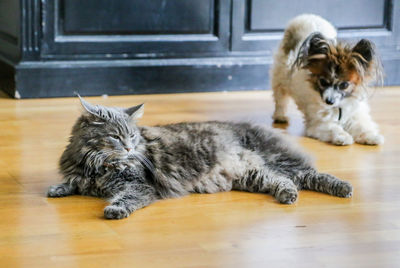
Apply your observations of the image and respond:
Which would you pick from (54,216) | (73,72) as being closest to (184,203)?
(54,216)

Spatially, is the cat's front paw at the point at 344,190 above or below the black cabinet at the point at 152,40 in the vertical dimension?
below

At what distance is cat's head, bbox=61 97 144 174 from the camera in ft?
8.71

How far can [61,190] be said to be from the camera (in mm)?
2719

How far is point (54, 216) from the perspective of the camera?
251cm

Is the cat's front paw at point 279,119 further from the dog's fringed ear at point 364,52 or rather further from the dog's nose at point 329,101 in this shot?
the dog's fringed ear at point 364,52

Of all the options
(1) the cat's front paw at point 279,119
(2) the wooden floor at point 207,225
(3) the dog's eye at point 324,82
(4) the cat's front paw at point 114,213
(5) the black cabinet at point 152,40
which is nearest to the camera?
(2) the wooden floor at point 207,225

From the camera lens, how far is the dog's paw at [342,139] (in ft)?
12.2

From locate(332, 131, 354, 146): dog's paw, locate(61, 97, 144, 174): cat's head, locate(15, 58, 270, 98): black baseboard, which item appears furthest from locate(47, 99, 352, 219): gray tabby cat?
locate(15, 58, 270, 98): black baseboard

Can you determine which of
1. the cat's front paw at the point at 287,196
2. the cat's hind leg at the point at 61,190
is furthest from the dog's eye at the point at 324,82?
the cat's hind leg at the point at 61,190

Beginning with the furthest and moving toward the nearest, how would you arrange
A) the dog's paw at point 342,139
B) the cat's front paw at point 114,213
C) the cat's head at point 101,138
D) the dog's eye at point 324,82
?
the dog's eye at point 324,82, the dog's paw at point 342,139, the cat's head at point 101,138, the cat's front paw at point 114,213

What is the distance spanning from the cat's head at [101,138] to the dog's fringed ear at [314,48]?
144cm

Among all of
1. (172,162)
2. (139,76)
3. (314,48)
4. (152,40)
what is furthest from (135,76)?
(172,162)

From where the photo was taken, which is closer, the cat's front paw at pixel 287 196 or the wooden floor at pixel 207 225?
the wooden floor at pixel 207 225

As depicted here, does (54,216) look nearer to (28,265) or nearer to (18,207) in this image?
(18,207)
